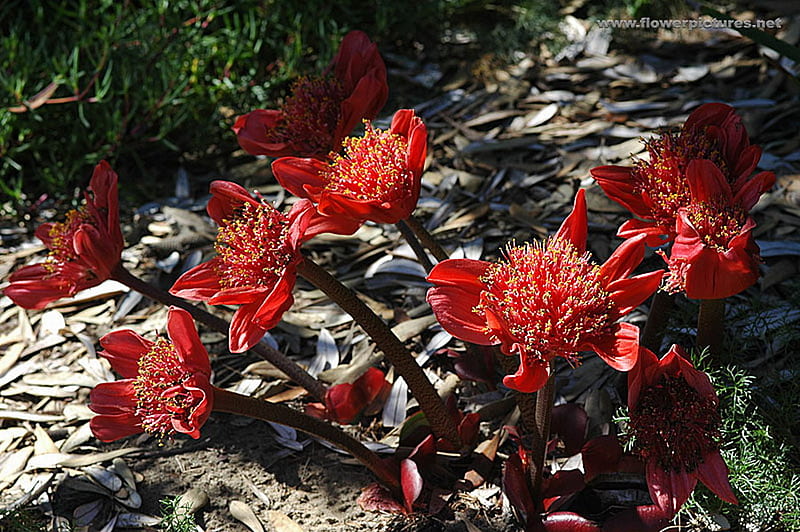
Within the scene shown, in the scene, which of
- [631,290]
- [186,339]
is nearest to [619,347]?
[631,290]

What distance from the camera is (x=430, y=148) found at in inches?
131

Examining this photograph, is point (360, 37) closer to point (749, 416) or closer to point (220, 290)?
point (220, 290)

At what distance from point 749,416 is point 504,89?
2093 mm

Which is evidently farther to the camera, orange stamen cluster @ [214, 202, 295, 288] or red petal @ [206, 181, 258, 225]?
red petal @ [206, 181, 258, 225]

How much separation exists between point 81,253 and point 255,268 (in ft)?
1.68

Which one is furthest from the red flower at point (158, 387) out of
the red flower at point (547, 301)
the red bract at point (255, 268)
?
the red flower at point (547, 301)

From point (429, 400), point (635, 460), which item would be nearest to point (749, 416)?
point (635, 460)

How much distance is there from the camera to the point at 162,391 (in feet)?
5.55

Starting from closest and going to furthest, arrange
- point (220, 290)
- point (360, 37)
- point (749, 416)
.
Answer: point (220, 290) < point (749, 416) < point (360, 37)

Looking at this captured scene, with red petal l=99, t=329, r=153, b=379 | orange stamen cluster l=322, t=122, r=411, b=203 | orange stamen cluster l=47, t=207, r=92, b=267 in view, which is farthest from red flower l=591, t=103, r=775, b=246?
orange stamen cluster l=47, t=207, r=92, b=267

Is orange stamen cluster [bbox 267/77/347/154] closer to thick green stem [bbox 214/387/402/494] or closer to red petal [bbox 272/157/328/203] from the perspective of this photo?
red petal [bbox 272/157/328/203]

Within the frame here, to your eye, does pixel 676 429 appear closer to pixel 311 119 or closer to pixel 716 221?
pixel 716 221

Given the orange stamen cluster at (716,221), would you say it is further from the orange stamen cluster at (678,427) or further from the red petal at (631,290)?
the orange stamen cluster at (678,427)

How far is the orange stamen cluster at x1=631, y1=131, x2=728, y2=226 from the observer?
1.67 meters
